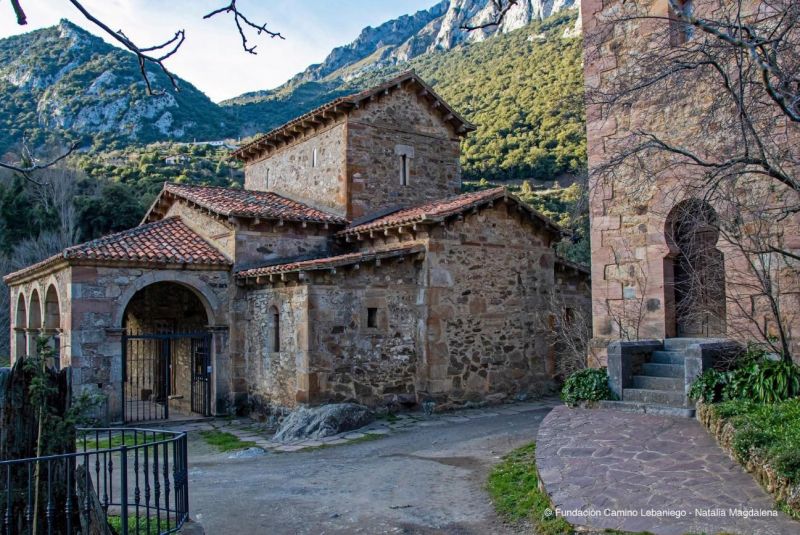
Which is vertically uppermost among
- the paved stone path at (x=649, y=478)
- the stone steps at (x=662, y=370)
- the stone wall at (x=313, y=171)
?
the stone wall at (x=313, y=171)

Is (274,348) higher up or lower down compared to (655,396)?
higher up

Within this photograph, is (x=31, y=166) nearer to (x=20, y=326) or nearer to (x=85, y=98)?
(x=20, y=326)

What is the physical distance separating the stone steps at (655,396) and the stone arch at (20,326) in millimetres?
15885

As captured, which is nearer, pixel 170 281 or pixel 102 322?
pixel 102 322

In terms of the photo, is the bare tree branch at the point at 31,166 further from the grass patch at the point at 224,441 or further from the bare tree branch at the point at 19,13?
the grass patch at the point at 224,441

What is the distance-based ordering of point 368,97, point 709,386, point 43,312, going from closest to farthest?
point 709,386, point 43,312, point 368,97

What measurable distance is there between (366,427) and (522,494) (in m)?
5.32

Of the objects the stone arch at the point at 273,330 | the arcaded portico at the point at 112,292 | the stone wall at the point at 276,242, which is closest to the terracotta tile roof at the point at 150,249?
the arcaded portico at the point at 112,292

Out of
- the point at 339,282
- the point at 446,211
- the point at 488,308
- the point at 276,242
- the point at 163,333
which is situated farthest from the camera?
the point at 163,333

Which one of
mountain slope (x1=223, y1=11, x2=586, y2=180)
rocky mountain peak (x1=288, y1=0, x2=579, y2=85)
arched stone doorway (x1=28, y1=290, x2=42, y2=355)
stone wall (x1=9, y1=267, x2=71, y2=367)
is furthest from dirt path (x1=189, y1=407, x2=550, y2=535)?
rocky mountain peak (x1=288, y1=0, x2=579, y2=85)

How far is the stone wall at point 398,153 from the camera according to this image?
15812 millimetres

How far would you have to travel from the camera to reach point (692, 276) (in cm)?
848

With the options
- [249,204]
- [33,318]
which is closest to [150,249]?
[249,204]

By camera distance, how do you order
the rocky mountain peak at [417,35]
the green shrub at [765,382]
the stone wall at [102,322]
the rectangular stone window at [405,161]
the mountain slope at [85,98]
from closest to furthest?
the green shrub at [765,382] → the stone wall at [102,322] → the rectangular stone window at [405,161] → the mountain slope at [85,98] → the rocky mountain peak at [417,35]
